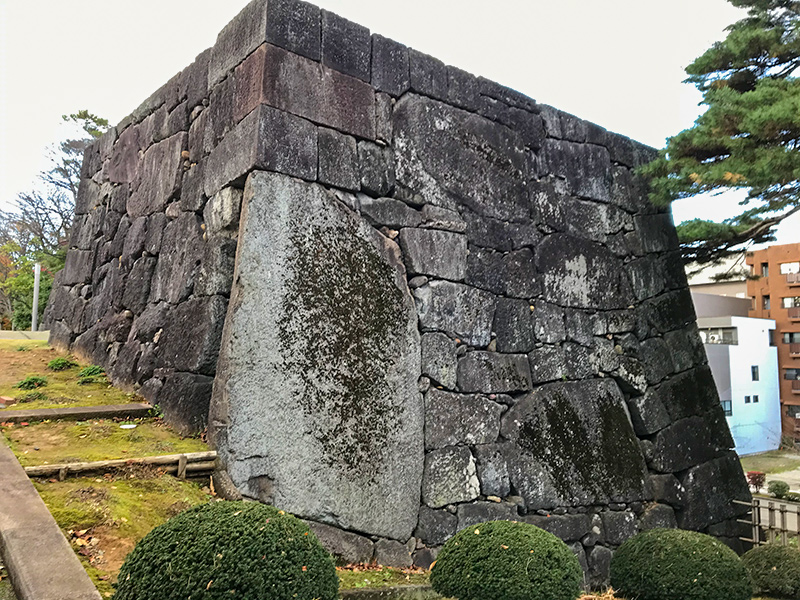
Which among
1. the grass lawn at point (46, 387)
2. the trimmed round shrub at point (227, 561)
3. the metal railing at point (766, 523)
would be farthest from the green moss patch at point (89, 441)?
the metal railing at point (766, 523)

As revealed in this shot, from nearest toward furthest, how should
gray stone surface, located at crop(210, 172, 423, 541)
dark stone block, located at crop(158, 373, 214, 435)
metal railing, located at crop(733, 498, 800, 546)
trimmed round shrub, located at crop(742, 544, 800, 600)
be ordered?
gray stone surface, located at crop(210, 172, 423, 541), dark stone block, located at crop(158, 373, 214, 435), trimmed round shrub, located at crop(742, 544, 800, 600), metal railing, located at crop(733, 498, 800, 546)

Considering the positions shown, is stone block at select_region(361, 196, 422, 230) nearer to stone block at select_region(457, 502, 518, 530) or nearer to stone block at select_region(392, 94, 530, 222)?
stone block at select_region(392, 94, 530, 222)

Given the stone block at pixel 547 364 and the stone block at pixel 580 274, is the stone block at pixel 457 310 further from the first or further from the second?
the stone block at pixel 580 274

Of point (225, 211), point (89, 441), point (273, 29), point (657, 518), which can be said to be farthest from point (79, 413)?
point (657, 518)

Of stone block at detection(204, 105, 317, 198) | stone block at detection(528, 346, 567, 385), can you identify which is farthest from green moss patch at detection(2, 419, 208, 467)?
stone block at detection(528, 346, 567, 385)

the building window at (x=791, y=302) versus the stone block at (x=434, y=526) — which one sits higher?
the building window at (x=791, y=302)

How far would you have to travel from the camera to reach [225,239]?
14.5 ft

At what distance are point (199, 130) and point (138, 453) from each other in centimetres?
269

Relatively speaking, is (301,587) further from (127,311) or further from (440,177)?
(127,311)

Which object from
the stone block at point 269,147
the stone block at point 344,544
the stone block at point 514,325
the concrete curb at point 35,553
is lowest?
the stone block at point 344,544

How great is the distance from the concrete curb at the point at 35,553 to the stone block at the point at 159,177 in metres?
3.07

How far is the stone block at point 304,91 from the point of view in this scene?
4.30 metres

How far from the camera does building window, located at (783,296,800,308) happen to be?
19719mm

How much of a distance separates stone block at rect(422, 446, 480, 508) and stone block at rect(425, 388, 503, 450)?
3.1 inches
